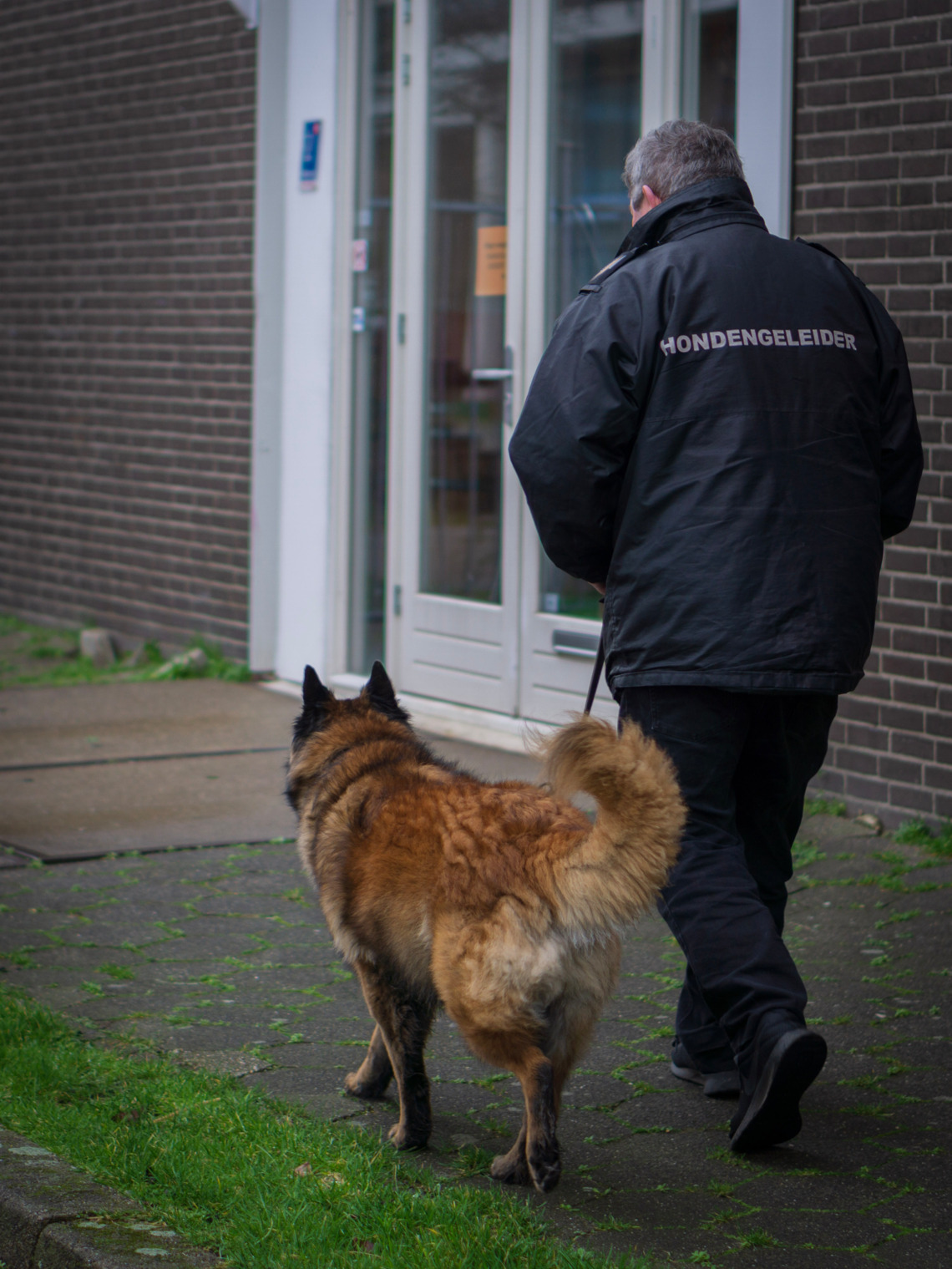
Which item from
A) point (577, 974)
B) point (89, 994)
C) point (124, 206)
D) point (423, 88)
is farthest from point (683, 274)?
point (124, 206)

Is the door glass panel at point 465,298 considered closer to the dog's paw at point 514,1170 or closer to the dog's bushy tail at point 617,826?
the dog's paw at point 514,1170

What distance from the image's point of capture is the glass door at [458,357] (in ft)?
23.6

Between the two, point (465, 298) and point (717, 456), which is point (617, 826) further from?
point (465, 298)

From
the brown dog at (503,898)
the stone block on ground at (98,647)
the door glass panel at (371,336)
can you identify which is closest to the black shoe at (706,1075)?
the brown dog at (503,898)

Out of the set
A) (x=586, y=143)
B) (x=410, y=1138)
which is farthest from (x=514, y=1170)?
(x=586, y=143)

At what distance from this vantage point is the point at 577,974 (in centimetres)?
280

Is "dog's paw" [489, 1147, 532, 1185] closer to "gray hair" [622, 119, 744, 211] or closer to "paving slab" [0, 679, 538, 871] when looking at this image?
"gray hair" [622, 119, 744, 211]

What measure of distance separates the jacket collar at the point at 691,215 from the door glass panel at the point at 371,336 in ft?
15.7

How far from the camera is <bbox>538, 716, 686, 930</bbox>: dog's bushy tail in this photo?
2670 mm

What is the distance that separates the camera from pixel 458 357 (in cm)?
750

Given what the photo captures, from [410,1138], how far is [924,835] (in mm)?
2918

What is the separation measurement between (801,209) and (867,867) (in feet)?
8.14

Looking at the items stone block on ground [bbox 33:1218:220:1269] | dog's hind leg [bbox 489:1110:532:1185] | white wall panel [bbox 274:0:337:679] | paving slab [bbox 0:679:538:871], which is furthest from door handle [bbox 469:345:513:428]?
stone block on ground [bbox 33:1218:220:1269]

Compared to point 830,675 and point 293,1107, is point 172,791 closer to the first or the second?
point 293,1107
